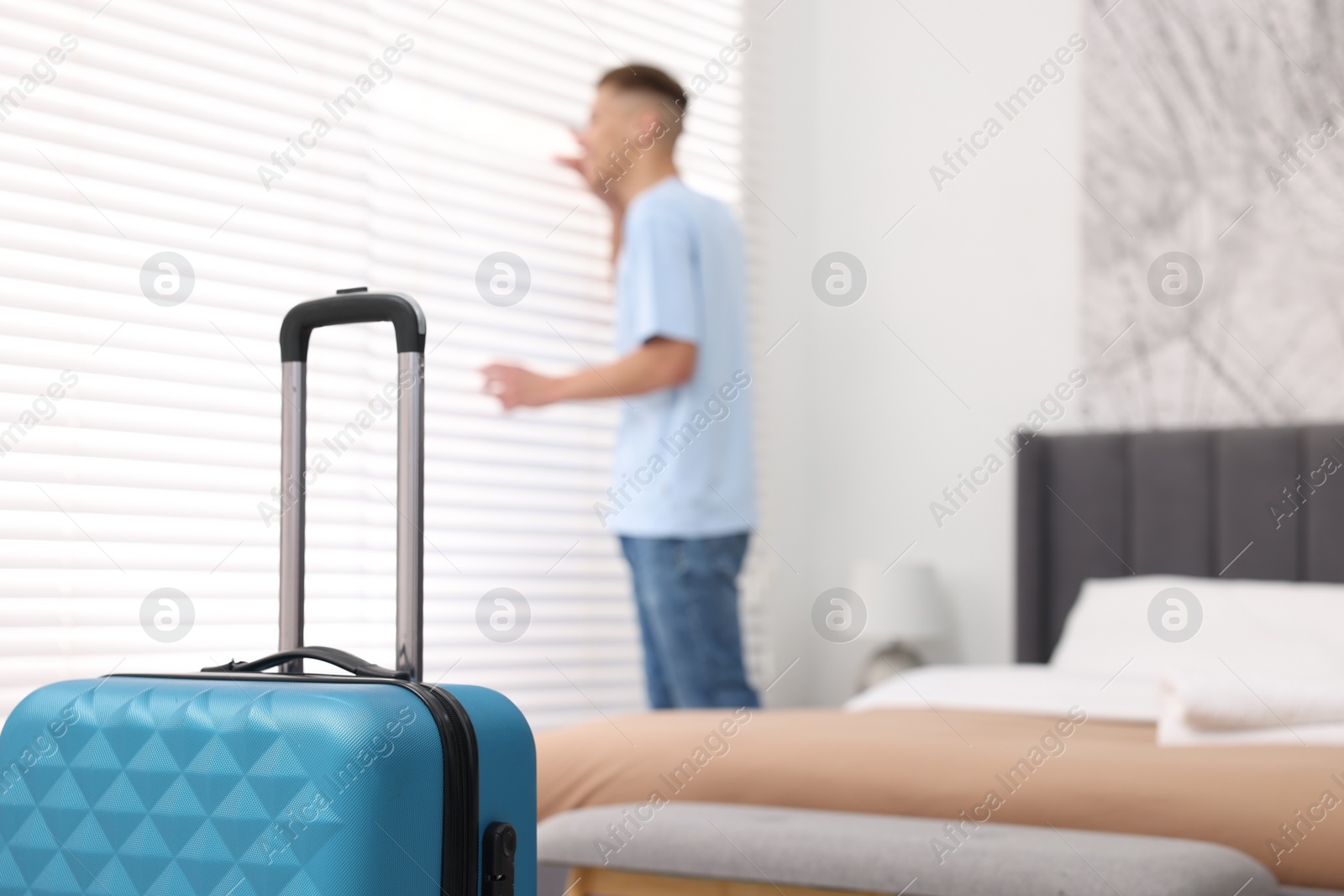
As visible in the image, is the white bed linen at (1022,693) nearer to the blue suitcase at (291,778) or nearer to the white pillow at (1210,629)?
the white pillow at (1210,629)

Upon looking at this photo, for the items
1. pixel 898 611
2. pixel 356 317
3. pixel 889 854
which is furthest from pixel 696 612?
pixel 356 317

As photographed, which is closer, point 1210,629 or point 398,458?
point 398,458

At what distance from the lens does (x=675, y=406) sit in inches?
113

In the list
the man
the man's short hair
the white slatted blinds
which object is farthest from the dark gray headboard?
the man's short hair

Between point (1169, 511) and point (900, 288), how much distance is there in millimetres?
1099

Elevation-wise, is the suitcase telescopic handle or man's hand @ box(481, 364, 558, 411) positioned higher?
man's hand @ box(481, 364, 558, 411)

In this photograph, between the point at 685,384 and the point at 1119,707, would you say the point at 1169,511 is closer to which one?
the point at 1119,707

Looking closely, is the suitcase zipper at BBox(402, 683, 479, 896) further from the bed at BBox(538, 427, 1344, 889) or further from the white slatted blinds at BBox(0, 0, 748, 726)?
the white slatted blinds at BBox(0, 0, 748, 726)

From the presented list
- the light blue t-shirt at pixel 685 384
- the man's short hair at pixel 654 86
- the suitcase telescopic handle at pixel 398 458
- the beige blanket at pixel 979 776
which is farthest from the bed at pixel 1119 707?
the man's short hair at pixel 654 86

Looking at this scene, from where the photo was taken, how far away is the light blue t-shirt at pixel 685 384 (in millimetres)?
2797

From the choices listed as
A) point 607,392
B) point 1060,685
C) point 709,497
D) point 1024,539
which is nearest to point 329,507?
point 607,392

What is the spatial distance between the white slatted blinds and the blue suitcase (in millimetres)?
1116

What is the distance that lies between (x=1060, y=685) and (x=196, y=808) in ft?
6.17

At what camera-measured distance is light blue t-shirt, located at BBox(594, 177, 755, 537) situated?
2797 mm
